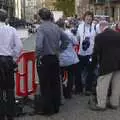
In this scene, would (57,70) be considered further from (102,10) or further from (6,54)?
(102,10)

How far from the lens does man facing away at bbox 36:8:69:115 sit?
30.4ft

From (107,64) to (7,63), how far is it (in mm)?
2132

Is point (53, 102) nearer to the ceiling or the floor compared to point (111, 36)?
nearer to the floor

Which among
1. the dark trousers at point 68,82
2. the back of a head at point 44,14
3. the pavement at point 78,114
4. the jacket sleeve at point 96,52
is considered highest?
the back of a head at point 44,14

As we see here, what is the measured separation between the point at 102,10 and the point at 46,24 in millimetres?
98426

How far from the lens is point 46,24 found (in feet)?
30.7

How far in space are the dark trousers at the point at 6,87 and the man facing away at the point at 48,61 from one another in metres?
0.84

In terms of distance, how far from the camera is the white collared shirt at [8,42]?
852cm

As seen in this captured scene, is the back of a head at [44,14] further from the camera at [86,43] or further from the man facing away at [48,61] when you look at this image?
the camera at [86,43]

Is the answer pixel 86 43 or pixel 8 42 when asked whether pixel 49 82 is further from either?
pixel 86 43

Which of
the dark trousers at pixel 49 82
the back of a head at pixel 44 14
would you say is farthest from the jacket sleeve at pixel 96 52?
the back of a head at pixel 44 14

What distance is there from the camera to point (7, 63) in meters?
8.51

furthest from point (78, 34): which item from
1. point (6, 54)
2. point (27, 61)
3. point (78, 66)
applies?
point (6, 54)

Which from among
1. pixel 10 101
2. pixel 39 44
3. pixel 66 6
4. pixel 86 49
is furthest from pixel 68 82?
pixel 66 6
